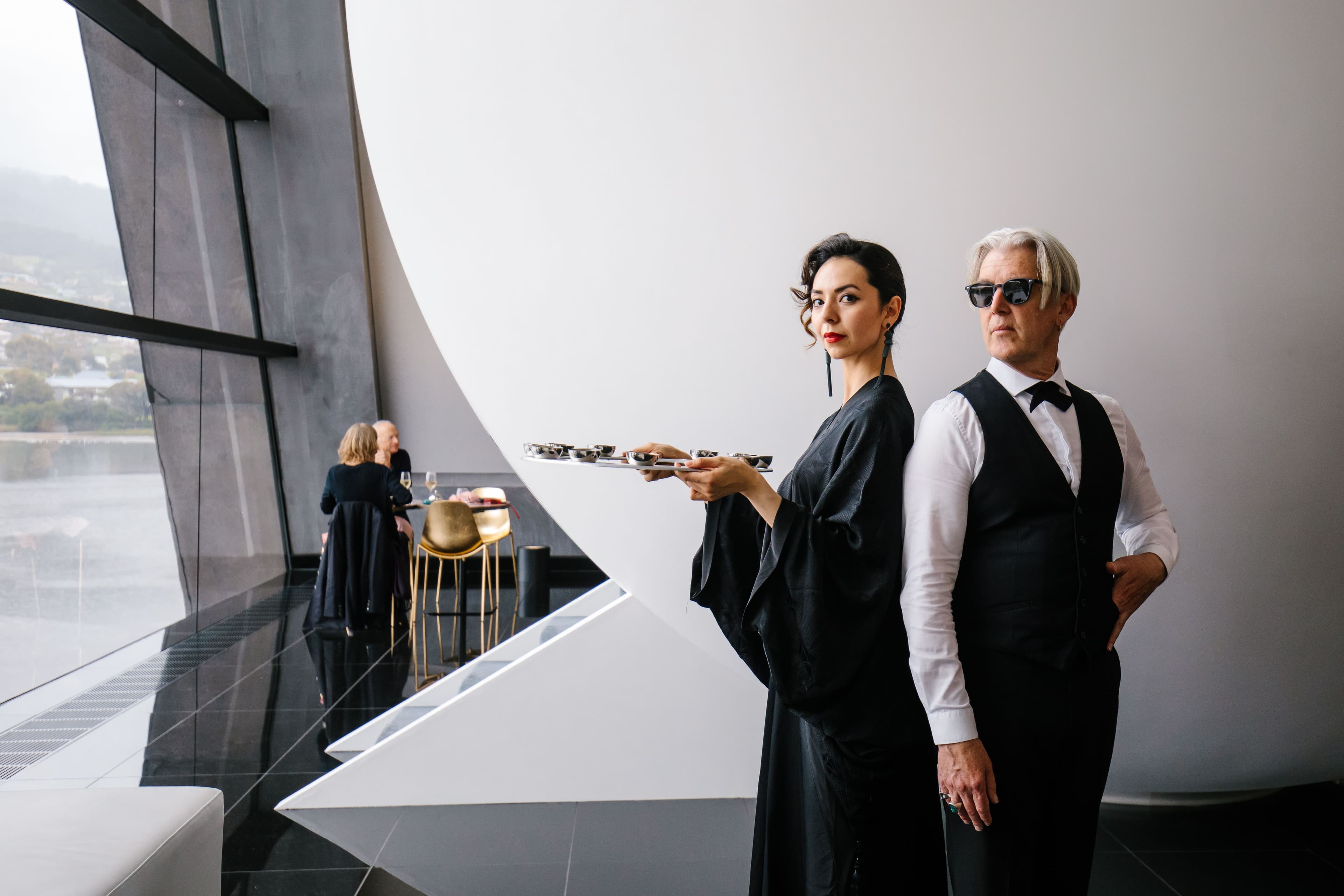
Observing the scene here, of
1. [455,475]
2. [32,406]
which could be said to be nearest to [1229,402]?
[32,406]

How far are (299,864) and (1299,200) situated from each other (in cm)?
278

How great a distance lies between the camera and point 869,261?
1.38 meters

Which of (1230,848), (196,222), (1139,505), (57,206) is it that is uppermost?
(196,222)

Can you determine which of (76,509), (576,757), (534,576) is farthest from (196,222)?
(576,757)

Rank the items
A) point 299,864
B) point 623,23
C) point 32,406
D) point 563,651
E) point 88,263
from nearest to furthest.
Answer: point 623,23
point 299,864
point 563,651
point 32,406
point 88,263

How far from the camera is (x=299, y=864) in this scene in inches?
84.0

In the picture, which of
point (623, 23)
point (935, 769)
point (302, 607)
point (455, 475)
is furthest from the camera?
point (455, 475)

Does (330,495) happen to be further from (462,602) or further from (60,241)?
(60,241)

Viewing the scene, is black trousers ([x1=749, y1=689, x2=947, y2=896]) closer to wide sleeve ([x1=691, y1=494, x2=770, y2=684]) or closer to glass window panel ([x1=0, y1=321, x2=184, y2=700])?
wide sleeve ([x1=691, y1=494, x2=770, y2=684])

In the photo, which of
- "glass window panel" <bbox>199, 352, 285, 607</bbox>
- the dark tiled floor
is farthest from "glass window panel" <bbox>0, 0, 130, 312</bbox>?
the dark tiled floor

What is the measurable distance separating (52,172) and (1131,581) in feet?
17.0

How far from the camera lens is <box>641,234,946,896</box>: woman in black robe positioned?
4.16 ft

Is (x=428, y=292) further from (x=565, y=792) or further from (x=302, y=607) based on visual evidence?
(x=302, y=607)

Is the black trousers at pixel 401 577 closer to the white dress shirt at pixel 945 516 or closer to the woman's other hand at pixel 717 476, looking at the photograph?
the woman's other hand at pixel 717 476
